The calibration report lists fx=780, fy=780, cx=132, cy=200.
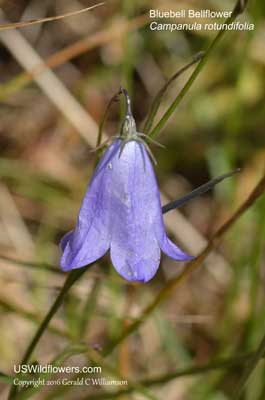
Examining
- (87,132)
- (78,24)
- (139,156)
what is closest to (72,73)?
(78,24)

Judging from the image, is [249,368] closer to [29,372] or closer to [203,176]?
[29,372]

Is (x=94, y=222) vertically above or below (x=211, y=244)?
above

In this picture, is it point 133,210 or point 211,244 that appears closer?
point 133,210

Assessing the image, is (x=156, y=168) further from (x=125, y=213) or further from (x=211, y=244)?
(x=125, y=213)

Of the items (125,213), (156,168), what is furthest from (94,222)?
(156,168)

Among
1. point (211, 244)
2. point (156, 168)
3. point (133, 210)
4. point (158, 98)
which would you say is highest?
point (158, 98)

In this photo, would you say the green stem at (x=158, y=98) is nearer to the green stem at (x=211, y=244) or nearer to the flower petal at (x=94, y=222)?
the flower petal at (x=94, y=222)

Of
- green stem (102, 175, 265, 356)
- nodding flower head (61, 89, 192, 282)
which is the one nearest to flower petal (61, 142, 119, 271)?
nodding flower head (61, 89, 192, 282)

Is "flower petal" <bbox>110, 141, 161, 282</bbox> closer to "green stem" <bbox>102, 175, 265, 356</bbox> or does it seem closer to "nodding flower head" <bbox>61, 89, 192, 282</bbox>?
"nodding flower head" <bbox>61, 89, 192, 282</bbox>
